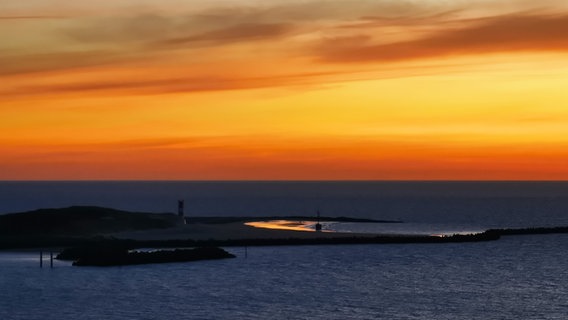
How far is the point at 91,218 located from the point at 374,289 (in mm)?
57986

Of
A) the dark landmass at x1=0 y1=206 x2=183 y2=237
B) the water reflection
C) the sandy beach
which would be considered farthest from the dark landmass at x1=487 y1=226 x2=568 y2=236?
the dark landmass at x1=0 y1=206 x2=183 y2=237

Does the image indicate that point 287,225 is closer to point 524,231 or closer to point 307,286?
point 524,231

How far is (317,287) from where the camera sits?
239 feet

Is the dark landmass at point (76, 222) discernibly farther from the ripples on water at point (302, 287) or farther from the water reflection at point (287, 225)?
the ripples on water at point (302, 287)

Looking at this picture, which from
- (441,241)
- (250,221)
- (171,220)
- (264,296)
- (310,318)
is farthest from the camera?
(250,221)

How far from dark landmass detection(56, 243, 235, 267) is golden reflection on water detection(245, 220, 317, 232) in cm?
3906

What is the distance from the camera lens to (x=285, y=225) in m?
142

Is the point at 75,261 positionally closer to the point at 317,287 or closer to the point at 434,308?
the point at 317,287

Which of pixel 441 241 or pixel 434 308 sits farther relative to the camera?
pixel 441 241

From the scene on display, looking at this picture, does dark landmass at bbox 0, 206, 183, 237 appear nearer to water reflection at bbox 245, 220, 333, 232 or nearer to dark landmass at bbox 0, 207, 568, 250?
dark landmass at bbox 0, 207, 568, 250

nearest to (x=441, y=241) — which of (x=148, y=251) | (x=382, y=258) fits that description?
(x=382, y=258)

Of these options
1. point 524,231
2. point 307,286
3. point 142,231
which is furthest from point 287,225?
point 307,286

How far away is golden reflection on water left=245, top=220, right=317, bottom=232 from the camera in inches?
5285

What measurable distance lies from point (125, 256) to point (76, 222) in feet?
103
